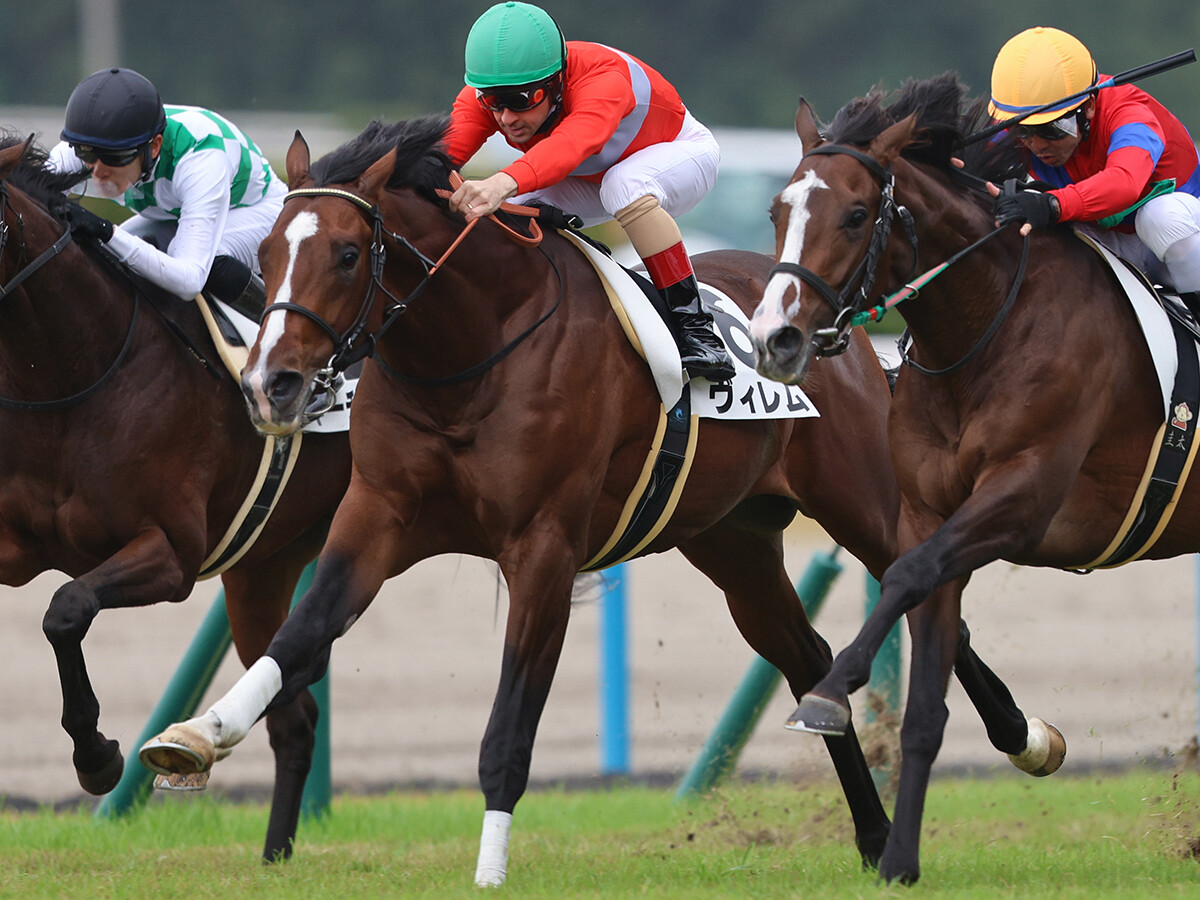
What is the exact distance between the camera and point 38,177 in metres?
5.78

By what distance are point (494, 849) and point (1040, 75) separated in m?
2.58

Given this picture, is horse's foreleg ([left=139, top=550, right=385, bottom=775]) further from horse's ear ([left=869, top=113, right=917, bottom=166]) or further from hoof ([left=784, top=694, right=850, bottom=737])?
horse's ear ([left=869, top=113, right=917, bottom=166])

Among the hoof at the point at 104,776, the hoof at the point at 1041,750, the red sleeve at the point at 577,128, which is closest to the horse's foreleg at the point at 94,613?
the hoof at the point at 104,776

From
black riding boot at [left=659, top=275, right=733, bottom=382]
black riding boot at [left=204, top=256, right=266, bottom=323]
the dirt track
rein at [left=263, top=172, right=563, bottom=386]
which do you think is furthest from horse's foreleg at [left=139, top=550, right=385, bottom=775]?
the dirt track

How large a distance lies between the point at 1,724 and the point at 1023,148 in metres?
5.70

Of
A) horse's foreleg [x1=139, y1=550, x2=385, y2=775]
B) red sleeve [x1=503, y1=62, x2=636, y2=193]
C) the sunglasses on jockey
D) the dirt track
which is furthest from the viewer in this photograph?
the dirt track

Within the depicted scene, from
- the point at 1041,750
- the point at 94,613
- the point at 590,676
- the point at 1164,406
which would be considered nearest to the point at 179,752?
the point at 94,613

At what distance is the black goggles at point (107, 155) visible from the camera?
575 cm

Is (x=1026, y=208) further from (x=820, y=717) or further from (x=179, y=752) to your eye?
(x=179, y=752)

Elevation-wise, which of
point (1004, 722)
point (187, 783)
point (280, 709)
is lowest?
point (187, 783)

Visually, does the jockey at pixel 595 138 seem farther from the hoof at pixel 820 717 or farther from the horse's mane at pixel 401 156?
the hoof at pixel 820 717

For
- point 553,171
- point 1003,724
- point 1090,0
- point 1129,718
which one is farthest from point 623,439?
point 1090,0

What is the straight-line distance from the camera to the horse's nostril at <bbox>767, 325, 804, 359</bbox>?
14.8ft

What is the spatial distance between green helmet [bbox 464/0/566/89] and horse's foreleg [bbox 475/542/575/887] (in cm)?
138
